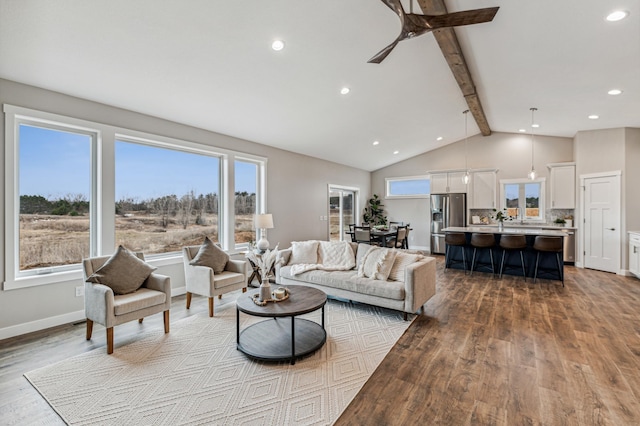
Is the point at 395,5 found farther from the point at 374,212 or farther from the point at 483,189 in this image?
the point at 374,212

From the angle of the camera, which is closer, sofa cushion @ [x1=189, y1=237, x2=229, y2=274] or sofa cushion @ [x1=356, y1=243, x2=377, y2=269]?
sofa cushion @ [x1=189, y1=237, x2=229, y2=274]

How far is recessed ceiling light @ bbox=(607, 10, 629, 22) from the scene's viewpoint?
2.73 metres

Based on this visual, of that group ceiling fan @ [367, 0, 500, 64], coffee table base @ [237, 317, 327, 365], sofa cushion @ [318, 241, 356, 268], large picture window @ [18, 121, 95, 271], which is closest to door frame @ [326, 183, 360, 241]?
sofa cushion @ [318, 241, 356, 268]

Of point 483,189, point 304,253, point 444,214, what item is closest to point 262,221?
point 304,253

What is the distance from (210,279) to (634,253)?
7.44 metres

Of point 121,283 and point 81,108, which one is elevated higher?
point 81,108

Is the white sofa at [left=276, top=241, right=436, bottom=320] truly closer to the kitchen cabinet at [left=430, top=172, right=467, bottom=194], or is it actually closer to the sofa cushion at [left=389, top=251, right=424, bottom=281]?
the sofa cushion at [left=389, top=251, right=424, bottom=281]

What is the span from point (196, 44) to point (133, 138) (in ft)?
6.14

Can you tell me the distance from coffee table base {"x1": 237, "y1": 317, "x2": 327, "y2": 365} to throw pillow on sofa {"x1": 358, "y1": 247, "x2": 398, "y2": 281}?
1026 millimetres

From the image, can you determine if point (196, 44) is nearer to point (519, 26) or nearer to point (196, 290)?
point (196, 290)

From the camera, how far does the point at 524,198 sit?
7.70 metres

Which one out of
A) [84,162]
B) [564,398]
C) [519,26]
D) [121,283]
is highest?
[519,26]

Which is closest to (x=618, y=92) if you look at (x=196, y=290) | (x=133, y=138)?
(x=196, y=290)

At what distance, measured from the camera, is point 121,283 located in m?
3.12
